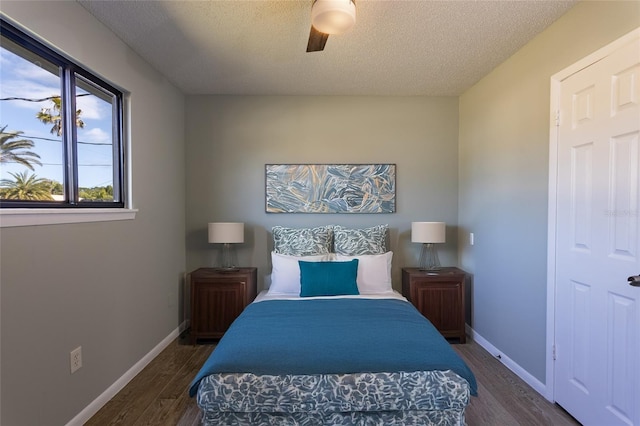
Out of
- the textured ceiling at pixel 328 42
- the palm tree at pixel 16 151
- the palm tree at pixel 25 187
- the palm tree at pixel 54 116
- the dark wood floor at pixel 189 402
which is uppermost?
the textured ceiling at pixel 328 42

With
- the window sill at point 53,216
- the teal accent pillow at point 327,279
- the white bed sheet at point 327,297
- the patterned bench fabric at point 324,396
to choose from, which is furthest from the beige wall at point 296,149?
the patterned bench fabric at point 324,396

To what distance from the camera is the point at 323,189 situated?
3.63 meters

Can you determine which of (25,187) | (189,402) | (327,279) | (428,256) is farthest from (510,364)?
(25,187)

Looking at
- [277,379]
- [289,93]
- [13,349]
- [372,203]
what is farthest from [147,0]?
[372,203]

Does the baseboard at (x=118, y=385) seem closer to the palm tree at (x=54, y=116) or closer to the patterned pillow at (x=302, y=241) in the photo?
the patterned pillow at (x=302, y=241)

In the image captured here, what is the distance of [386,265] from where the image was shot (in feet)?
10.4

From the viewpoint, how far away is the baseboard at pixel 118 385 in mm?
1987

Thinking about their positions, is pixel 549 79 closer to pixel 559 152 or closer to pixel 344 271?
pixel 559 152

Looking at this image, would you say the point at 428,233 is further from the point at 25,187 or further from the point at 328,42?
the point at 25,187

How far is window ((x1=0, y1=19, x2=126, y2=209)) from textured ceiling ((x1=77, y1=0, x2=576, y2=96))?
0.50 m

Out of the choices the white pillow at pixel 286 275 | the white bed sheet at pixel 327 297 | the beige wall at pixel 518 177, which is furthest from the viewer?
the white pillow at pixel 286 275

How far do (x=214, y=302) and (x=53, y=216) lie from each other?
67.2 inches

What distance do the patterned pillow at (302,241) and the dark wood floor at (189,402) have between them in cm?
129

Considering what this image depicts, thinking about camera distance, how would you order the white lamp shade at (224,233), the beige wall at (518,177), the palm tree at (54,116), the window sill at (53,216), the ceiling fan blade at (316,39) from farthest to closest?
the white lamp shade at (224,233) → the beige wall at (518,177) → the ceiling fan blade at (316,39) → the palm tree at (54,116) → the window sill at (53,216)
